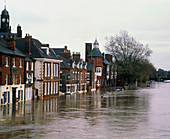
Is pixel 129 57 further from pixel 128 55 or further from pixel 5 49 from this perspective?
pixel 5 49

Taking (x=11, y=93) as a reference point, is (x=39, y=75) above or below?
above

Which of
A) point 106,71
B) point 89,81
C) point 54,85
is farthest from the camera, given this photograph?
point 106,71

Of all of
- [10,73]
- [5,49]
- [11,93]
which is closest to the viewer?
[5,49]

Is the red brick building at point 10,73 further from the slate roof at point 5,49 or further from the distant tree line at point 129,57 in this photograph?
the distant tree line at point 129,57

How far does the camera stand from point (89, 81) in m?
A: 114

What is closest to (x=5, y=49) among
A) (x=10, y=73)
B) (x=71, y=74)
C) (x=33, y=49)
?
(x=10, y=73)

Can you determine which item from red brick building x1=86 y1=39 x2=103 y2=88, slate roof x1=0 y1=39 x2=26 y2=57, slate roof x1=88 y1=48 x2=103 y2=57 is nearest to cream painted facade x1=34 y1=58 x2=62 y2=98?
slate roof x1=0 y1=39 x2=26 y2=57

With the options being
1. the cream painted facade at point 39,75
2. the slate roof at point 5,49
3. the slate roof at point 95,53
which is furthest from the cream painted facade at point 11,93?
the slate roof at point 95,53

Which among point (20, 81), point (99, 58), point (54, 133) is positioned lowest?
point (54, 133)

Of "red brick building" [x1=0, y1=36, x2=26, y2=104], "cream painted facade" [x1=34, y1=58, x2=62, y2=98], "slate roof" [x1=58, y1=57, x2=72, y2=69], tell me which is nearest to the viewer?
"red brick building" [x1=0, y1=36, x2=26, y2=104]

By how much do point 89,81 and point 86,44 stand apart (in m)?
16.6

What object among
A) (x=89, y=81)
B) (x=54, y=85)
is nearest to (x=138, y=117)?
(x=54, y=85)

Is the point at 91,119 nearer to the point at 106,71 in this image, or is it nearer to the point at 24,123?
the point at 24,123

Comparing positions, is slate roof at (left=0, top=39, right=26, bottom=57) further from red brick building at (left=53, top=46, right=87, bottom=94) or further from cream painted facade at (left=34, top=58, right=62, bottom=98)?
red brick building at (left=53, top=46, right=87, bottom=94)
